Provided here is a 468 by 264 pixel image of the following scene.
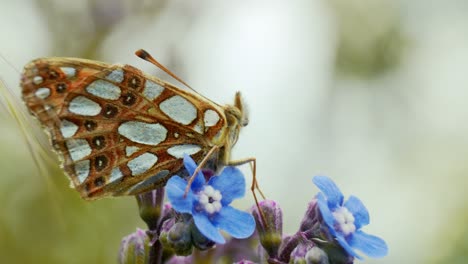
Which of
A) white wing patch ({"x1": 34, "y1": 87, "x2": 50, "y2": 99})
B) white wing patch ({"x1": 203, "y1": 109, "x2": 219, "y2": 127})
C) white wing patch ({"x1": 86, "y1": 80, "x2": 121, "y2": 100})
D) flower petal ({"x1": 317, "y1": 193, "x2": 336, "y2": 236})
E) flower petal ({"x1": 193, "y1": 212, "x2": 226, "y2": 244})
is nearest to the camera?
flower petal ({"x1": 193, "y1": 212, "x2": 226, "y2": 244})

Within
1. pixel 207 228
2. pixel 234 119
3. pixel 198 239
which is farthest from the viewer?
pixel 234 119

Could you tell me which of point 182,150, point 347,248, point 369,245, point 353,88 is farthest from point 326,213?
point 353,88

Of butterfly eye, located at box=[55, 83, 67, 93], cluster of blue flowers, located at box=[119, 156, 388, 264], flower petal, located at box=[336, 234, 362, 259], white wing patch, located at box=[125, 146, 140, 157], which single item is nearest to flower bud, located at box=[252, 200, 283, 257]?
cluster of blue flowers, located at box=[119, 156, 388, 264]

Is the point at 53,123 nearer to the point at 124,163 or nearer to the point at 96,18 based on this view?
the point at 124,163

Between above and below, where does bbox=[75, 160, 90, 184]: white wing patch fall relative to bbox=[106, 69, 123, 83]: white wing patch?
below

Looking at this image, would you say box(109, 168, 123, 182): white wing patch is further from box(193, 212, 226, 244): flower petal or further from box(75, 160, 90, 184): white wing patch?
box(193, 212, 226, 244): flower petal

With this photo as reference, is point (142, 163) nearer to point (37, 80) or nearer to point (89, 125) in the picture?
point (89, 125)
